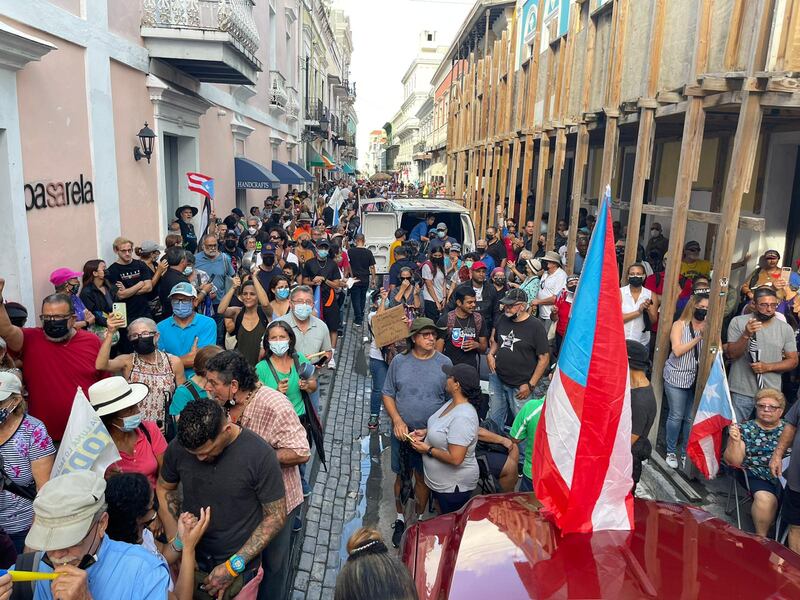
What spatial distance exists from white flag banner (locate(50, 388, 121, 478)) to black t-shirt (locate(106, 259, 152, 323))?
146 inches

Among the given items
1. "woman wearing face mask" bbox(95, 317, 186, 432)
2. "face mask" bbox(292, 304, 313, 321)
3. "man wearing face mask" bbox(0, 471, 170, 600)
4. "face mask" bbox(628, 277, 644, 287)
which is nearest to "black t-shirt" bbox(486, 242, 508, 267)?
"face mask" bbox(628, 277, 644, 287)

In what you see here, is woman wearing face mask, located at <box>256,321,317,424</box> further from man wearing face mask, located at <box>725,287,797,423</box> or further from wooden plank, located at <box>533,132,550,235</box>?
wooden plank, located at <box>533,132,550,235</box>

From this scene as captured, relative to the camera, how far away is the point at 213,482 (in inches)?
118

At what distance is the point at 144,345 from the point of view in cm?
430

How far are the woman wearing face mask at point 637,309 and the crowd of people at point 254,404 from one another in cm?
2

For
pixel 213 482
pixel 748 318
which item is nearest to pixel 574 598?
pixel 213 482

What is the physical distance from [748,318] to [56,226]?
7.33m

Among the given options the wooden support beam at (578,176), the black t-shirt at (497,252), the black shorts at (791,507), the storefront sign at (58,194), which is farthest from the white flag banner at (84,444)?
the wooden support beam at (578,176)

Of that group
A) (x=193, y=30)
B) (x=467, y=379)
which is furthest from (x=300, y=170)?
(x=467, y=379)

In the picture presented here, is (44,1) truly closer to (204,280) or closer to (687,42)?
(204,280)

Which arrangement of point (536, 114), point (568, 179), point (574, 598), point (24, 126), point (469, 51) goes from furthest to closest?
1. point (469, 51)
2. point (568, 179)
3. point (536, 114)
4. point (24, 126)
5. point (574, 598)

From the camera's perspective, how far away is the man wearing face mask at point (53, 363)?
13.6ft

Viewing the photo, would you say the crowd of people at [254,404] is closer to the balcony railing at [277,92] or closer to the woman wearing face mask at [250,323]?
the woman wearing face mask at [250,323]

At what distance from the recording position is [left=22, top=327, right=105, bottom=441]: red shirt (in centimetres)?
416
